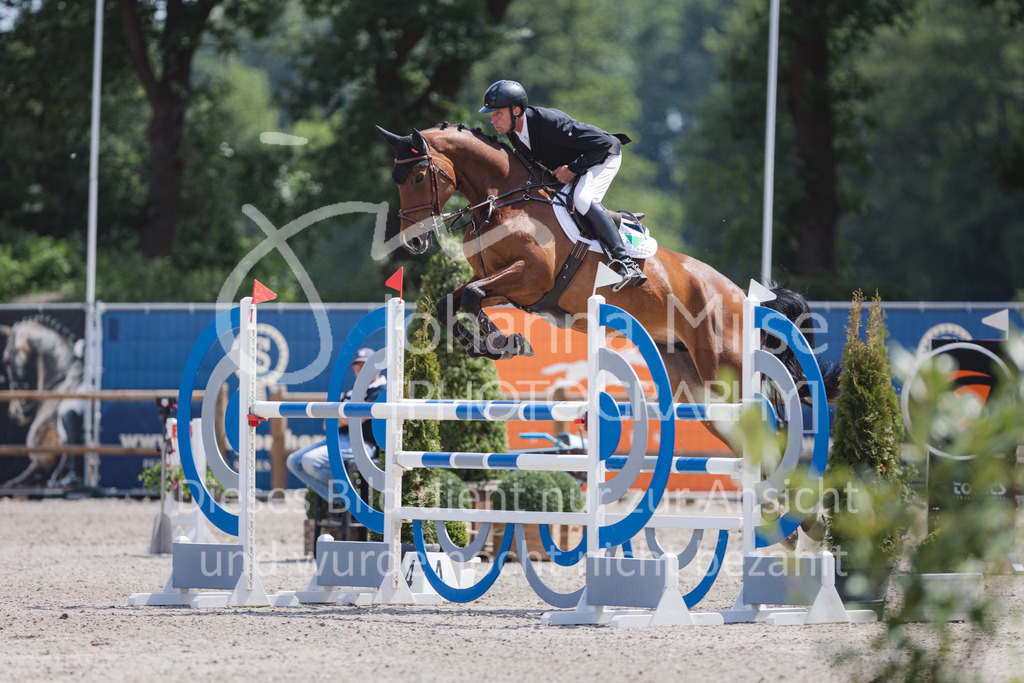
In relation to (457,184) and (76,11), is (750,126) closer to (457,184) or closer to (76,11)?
(76,11)

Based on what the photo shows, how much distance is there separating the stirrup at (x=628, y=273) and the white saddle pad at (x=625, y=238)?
99 millimetres

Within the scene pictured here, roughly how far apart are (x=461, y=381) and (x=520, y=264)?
88.1 inches

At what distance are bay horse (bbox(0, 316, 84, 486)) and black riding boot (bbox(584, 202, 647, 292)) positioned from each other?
7.81 meters

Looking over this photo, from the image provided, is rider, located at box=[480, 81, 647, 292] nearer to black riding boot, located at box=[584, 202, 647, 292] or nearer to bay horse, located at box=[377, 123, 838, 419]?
black riding boot, located at box=[584, 202, 647, 292]

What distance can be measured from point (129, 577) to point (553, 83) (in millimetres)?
28378

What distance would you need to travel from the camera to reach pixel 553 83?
1304 inches

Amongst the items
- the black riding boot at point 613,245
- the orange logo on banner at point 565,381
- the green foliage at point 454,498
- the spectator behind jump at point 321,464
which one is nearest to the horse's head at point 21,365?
the orange logo on banner at point 565,381

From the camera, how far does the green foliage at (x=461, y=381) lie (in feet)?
23.8

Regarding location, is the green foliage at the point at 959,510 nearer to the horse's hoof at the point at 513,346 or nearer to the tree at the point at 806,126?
the horse's hoof at the point at 513,346

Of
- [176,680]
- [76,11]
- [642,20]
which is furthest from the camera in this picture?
[642,20]

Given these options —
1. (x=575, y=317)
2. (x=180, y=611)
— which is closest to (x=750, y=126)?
(x=575, y=317)

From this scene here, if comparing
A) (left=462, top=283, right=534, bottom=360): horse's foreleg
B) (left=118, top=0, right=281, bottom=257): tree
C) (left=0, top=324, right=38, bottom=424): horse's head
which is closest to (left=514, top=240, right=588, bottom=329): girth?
(left=462, top=283, right=534, bottom=360): horse's foreleg

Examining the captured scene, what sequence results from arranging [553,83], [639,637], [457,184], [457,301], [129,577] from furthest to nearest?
[553,83] < [129,577] < [457,184] < [457,301] < [639,637]

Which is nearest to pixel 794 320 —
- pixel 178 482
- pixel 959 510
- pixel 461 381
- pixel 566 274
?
pixel 566 274
